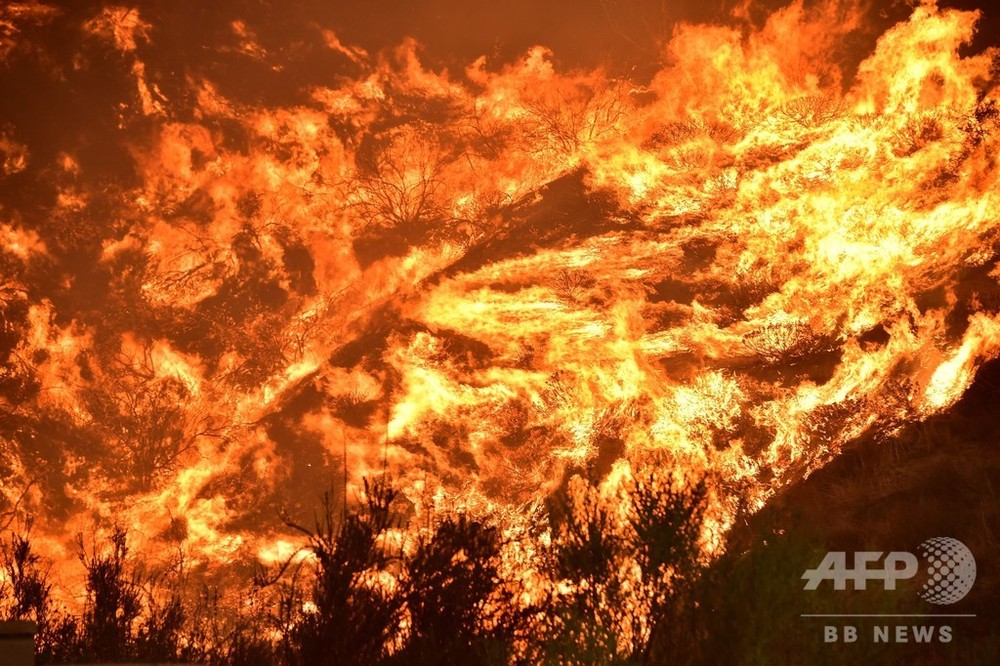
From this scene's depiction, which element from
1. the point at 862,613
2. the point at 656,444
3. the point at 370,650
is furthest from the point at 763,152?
the point at 370,650

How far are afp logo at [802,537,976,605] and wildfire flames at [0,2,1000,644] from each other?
198cm

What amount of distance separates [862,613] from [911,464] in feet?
21.5

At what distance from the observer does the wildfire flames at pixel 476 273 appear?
60.0ft

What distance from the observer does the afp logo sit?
55.1ft

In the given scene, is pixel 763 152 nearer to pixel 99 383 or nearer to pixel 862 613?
pixel 862 613

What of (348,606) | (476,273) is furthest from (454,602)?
(476,273)

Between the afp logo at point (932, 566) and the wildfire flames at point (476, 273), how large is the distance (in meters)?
1.98

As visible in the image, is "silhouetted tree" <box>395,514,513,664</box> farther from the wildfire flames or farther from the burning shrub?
the burning shrub

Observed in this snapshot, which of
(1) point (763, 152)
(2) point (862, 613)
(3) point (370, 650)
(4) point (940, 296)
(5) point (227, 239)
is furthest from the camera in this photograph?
(5) point (227, 239)

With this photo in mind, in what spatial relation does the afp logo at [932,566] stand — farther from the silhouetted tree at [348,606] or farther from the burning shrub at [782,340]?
the silhouetted tree at [348,606]

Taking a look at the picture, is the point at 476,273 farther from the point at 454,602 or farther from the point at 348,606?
the point at 348,606

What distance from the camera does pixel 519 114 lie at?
70.8ft

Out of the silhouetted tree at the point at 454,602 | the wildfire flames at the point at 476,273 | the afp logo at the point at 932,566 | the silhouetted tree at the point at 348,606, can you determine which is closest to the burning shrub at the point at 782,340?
the wildfire flames at the point at 476,273

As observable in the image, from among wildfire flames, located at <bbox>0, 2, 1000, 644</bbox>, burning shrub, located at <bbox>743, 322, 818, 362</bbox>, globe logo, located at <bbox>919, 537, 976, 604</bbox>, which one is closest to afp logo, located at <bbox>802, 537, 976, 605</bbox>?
globe logo, located at <bbox>919, 537, 976, 604</bbox>
